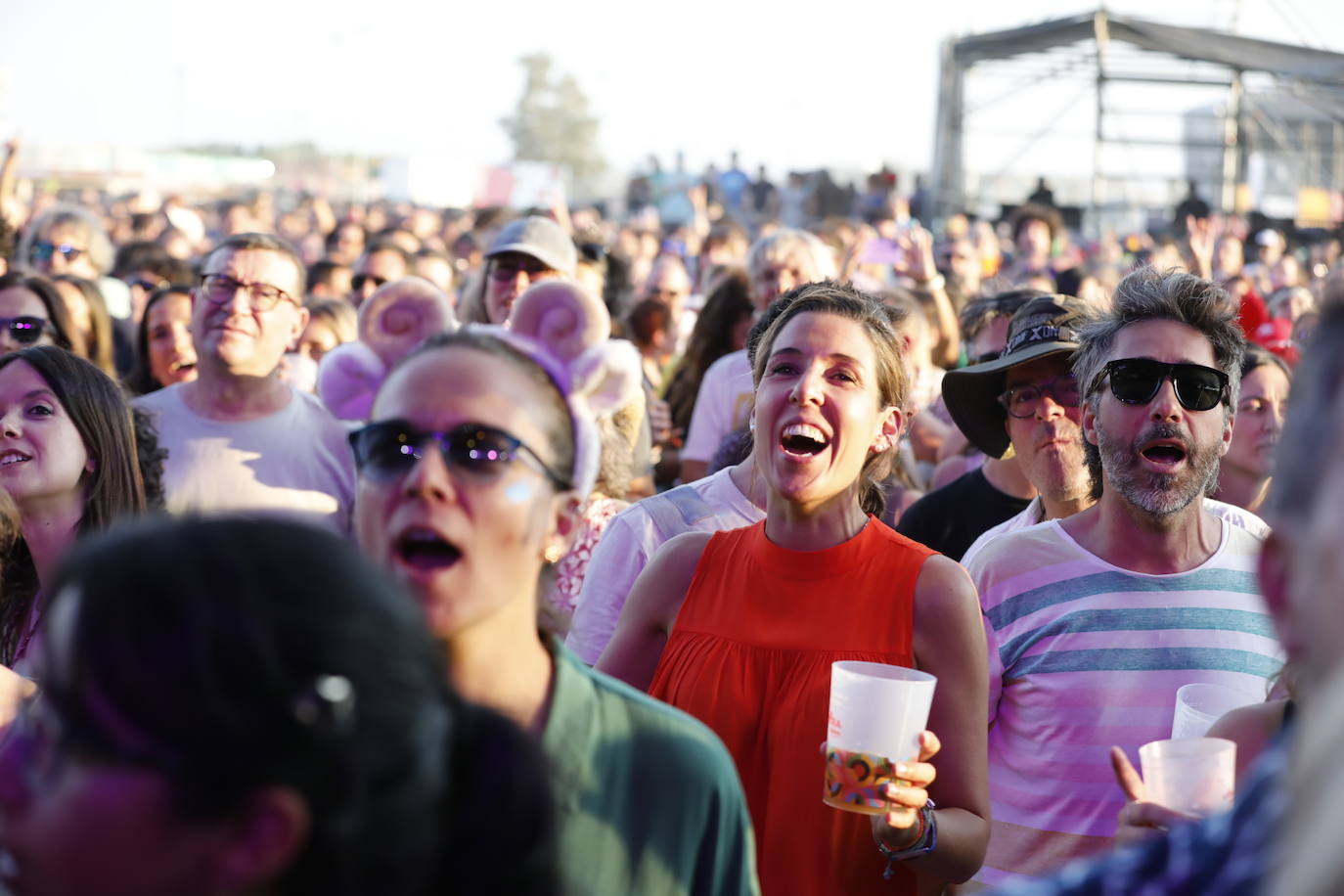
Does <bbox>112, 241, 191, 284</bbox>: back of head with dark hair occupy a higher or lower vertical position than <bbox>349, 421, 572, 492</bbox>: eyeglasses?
higher

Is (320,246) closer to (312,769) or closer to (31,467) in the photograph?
(31,467)

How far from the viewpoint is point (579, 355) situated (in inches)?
127

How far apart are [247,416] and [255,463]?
23cm

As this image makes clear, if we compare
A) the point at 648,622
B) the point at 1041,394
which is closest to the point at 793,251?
the point at 1041,394

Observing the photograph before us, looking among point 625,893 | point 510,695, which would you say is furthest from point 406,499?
point 625,893

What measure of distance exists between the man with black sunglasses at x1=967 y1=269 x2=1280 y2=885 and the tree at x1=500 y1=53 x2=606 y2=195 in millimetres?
107164

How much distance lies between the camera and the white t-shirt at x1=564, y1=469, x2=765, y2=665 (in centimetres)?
361

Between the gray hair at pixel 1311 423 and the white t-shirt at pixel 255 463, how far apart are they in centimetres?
392

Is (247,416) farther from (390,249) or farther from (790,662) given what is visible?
(390,249)

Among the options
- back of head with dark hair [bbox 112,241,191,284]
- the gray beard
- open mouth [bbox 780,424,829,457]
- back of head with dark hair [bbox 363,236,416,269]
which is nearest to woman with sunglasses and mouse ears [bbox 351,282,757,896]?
open mouth [bbox 780,424,829,457]

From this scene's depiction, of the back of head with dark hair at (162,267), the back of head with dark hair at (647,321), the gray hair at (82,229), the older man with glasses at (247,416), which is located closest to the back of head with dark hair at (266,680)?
the older man with glasses at (247,416)

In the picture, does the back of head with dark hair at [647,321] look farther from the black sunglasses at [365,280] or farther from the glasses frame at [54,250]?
the glasses frame at [54,250]

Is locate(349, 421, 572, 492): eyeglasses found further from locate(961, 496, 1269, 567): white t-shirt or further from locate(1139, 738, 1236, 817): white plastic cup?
locate(961, 496, 1269, 567): white t-shirt

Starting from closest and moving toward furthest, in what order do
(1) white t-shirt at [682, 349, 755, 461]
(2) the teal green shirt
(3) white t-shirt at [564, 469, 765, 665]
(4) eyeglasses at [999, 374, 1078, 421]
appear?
(2) the teal green shirt, (3) white t-shirt at [564, 469, 765, 665], (4) eyeglasses at [999, 374, 1078, 421], (1) white t-shirt at [682, 349, 755, 461]
